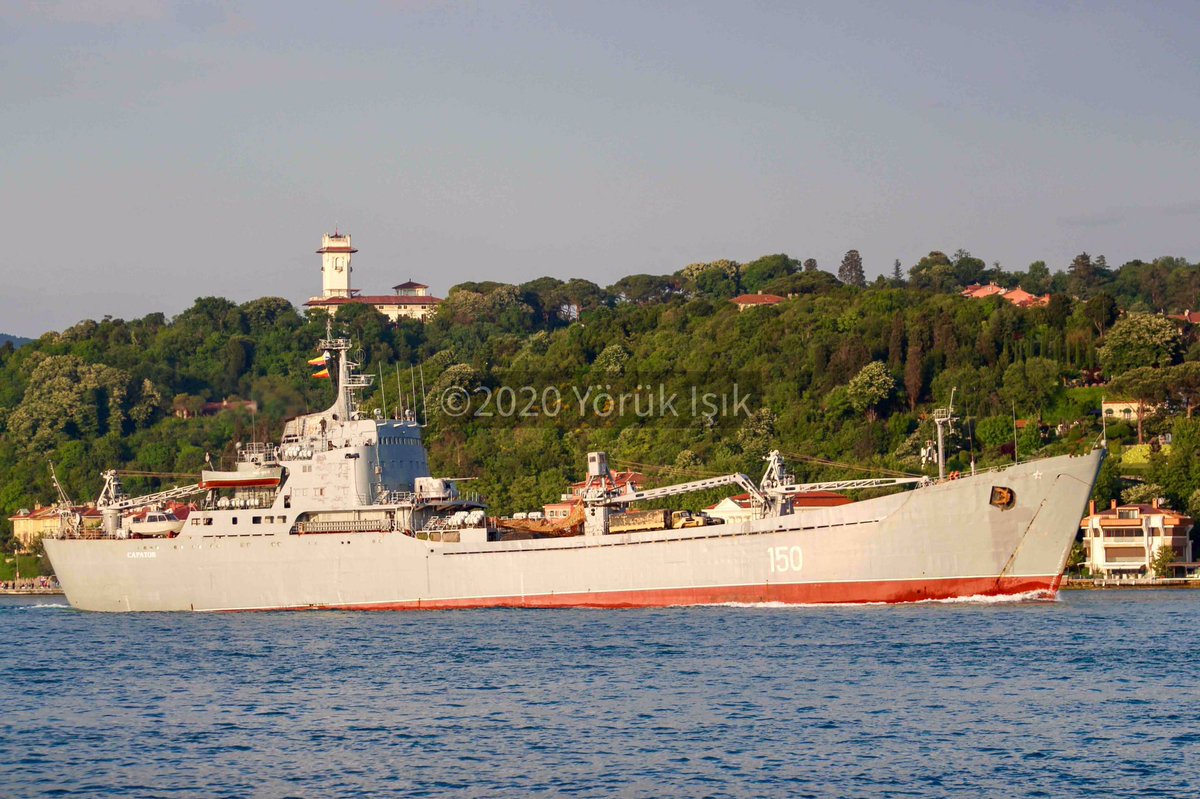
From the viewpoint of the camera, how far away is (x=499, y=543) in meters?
53.8

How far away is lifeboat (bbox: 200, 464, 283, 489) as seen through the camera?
57375 mm

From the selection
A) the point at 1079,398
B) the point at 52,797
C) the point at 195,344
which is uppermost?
the point at 195,344

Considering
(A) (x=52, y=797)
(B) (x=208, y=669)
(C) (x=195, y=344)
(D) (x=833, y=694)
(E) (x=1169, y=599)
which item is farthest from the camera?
(C) (x=195, y=344)

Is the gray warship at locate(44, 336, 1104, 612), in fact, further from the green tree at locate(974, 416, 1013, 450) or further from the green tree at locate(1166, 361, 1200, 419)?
the green tree at locate(1166, 361, 1200, 419)

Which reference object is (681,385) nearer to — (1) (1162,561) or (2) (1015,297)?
(2) (1015,297)

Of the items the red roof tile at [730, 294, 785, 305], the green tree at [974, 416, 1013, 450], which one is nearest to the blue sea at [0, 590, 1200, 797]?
the green tree at [974, 416, 1013, 450]

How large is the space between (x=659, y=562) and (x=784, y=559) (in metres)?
4.25

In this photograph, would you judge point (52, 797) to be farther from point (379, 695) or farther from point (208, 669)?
point (208, 669)

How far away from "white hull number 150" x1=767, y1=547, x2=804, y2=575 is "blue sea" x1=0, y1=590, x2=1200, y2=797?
1.47m

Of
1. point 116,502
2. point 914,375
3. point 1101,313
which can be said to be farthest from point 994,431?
point 116,502

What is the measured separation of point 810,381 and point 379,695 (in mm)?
72532

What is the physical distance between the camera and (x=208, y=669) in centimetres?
4059

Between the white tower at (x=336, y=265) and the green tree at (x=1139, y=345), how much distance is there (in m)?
89.2

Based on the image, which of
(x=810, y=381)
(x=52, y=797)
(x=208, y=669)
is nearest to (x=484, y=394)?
(x=810, y=381)
